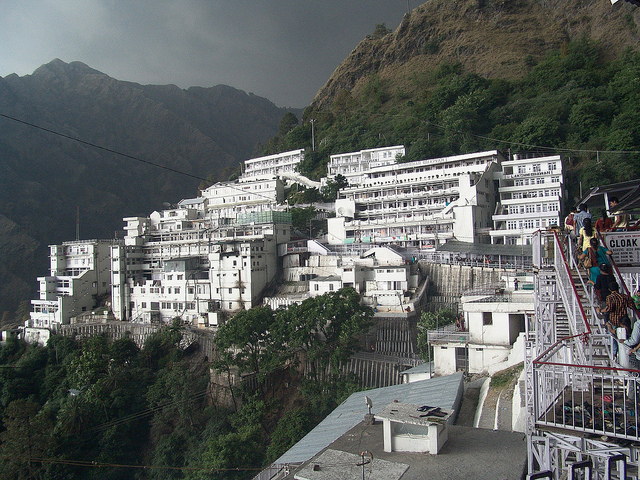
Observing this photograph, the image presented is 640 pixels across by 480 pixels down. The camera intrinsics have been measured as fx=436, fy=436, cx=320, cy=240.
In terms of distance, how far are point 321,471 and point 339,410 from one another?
6.75 m

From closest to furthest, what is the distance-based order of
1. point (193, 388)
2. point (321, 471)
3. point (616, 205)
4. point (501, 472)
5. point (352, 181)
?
1. point (501, 472)
2. point (321, 471)
3. point (616, 205)
4. point (193, 388)
5. point (352, 181)

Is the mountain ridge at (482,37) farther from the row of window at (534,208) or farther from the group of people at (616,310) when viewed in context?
the group of people at (616,310)

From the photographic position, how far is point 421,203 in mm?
33906

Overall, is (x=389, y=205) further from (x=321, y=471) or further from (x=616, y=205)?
(x=321, y=471)

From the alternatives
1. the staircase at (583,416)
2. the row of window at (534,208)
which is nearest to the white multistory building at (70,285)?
the row of window at (534,208)

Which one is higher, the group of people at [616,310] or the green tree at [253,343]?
the group of people at [616,310]

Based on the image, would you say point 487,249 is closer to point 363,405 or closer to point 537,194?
point 537,194

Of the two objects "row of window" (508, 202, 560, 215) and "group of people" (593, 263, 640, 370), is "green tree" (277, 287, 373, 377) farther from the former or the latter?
"group of people" (593, 263, 640, 370)

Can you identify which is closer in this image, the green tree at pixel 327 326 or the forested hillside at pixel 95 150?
the green tree at pixel 327 326

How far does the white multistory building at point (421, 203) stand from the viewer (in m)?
29.7

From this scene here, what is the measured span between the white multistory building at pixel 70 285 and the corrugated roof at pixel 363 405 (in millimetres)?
30923

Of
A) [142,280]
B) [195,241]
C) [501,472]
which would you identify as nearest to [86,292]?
[142,280]

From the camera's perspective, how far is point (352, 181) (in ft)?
134

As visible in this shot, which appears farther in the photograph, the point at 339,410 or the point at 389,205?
the point at 389,205
